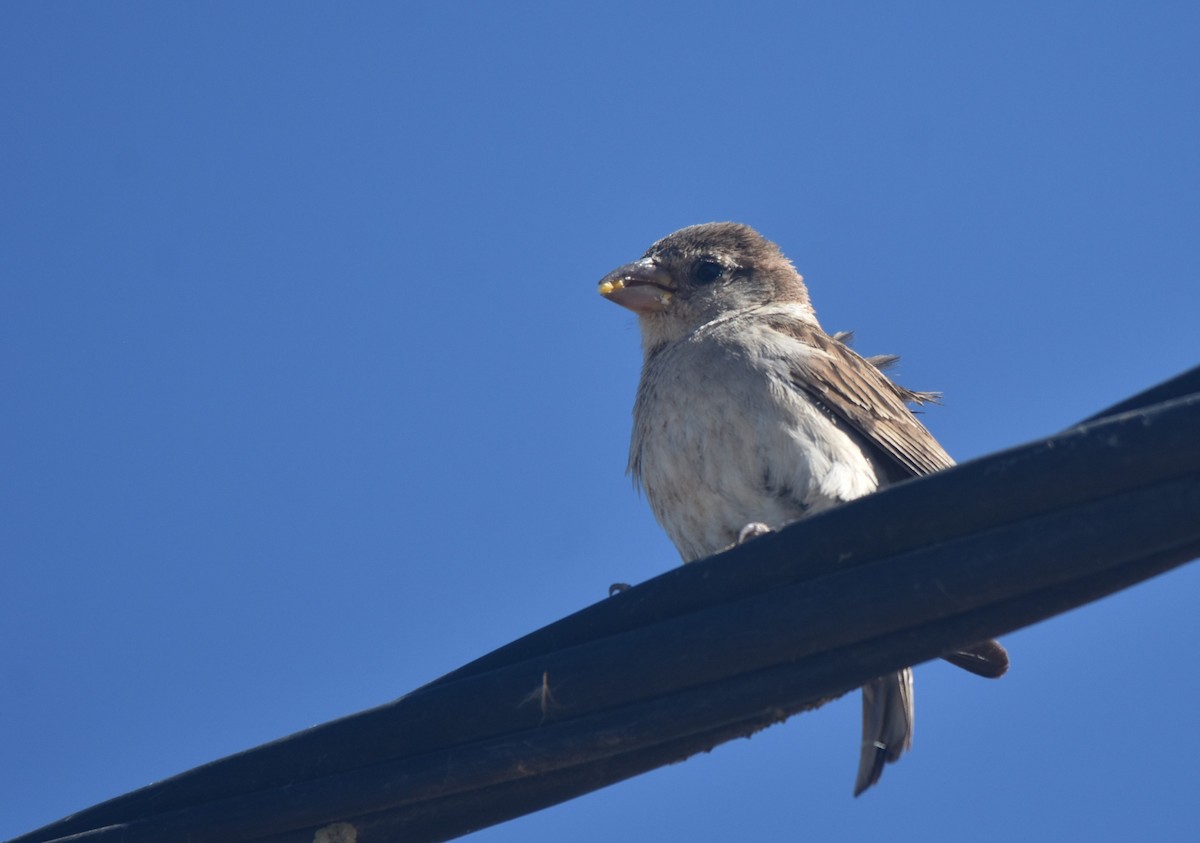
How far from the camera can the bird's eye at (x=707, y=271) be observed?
7.01 meters

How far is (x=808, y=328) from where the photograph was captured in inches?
247

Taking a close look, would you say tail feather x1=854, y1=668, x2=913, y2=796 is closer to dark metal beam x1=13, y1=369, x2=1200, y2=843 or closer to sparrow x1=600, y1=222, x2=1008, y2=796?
sparrow x1=600, y1=222, x2=1008, y2=796

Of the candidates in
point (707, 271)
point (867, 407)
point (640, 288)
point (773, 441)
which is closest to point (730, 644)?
point (773, 441)

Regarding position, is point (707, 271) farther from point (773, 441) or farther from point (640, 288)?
point (773, 441)

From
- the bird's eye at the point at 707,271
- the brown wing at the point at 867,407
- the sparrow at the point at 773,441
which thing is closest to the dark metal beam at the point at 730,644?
the sparrow at the point at 773,441

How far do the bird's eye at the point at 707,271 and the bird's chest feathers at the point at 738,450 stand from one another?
1.10 metres

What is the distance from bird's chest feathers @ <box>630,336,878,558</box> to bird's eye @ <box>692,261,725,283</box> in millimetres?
1102

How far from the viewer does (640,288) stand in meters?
6.94

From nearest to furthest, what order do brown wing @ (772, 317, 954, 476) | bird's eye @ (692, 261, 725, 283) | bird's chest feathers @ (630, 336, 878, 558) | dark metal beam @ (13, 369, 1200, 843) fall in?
dark metal beam @ (13, 369, 1200, 843)
bird's chest feathers @ (630, 336, 878, 558)
brown wing @ (772, 317, 954, 476)
bird's eye @ (692, 261, 725, 283)

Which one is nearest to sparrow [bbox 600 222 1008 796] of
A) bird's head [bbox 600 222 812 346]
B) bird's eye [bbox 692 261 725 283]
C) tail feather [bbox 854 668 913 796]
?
tail feather [bbox 854 668 913 796]

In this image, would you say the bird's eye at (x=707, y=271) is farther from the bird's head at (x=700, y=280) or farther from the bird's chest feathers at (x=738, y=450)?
the bird's chest feathers at (x=738, y=450)

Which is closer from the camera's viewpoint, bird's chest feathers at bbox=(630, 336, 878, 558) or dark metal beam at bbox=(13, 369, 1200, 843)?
dark metal beam at bbox=(13, 369, 1200, 843)

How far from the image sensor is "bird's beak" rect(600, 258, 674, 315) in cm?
690

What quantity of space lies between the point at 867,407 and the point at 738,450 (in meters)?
0.65
